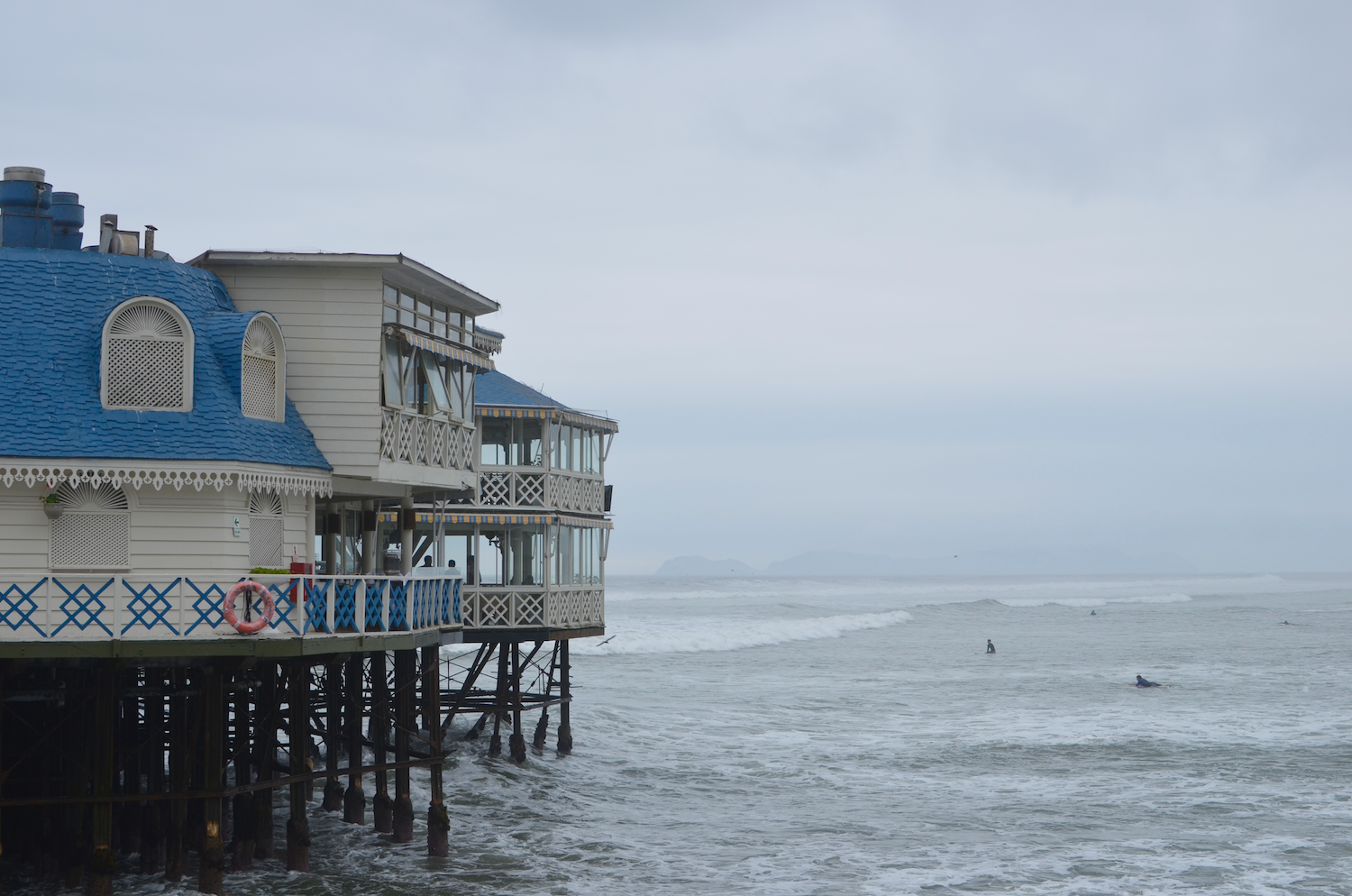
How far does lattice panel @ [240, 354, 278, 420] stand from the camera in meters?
20.3

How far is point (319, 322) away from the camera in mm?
21906

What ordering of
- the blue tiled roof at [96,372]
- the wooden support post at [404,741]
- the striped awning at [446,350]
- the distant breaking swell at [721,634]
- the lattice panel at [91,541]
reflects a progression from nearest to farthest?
the blue tiled roof at [96,372] → the lattice panel at [91,541] → the striped awning at [446,350] → the wooden support post at [404,741] → the distant breaking swell at [721,634]

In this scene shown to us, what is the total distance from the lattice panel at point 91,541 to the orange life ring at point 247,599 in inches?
67.0

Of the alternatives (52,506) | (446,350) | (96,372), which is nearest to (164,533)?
(52,506)

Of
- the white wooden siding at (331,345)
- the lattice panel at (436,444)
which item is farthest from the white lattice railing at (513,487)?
the white wooden siding at (331,345)

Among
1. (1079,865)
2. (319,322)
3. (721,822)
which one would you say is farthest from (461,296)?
(1079,865)

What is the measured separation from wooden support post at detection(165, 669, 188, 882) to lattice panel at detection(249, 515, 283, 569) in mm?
1886

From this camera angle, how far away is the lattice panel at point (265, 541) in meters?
20.3

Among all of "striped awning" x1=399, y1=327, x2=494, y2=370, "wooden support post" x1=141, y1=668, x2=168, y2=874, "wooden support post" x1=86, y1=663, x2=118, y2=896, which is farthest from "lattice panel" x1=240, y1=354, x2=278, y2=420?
"wooden support post" x1=86, y1=663, x2=118, y2=896

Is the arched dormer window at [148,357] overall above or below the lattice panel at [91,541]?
above

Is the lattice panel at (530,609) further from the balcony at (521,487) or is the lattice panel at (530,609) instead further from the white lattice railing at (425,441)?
the white lattice railing at (425,441)

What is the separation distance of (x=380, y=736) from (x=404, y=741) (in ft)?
2.59

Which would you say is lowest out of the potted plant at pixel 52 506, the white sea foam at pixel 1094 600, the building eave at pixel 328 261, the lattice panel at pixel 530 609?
the white sea foam at pixel 1094 600

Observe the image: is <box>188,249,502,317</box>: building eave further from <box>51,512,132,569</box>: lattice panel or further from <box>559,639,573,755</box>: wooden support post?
<box>559,639,573,755</box>: wooden support post
